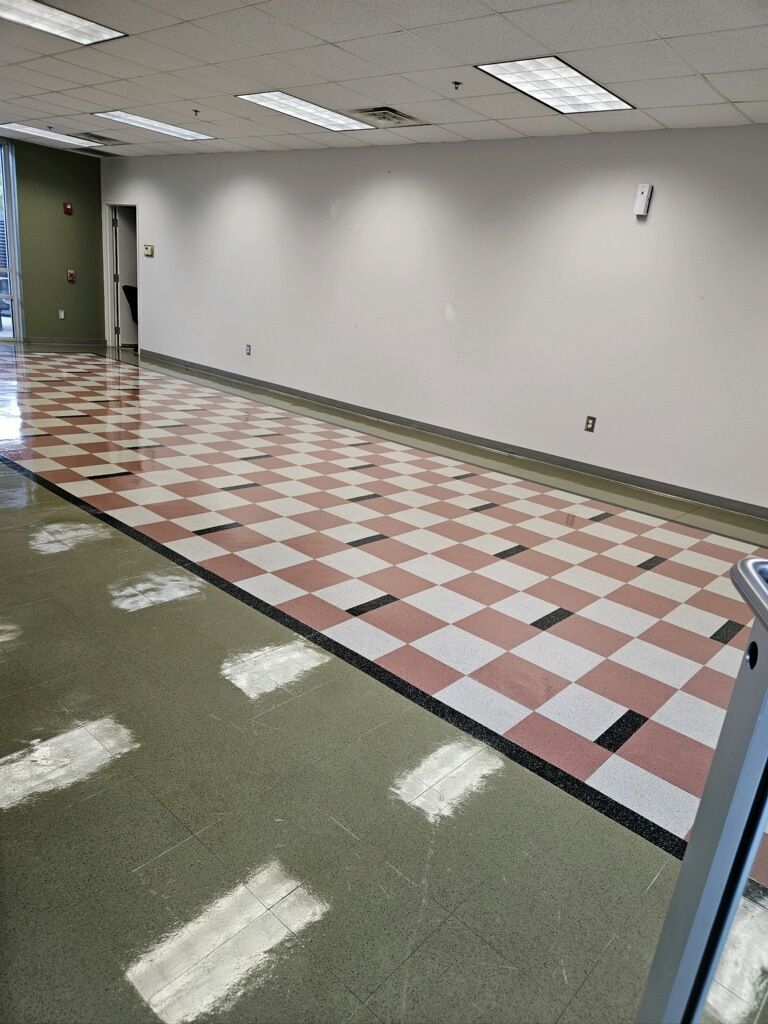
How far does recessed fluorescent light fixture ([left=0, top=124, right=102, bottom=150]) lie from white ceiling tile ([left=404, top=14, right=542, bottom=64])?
7634mm

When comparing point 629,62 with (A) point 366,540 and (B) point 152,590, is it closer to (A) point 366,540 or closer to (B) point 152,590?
(A) point 366,540

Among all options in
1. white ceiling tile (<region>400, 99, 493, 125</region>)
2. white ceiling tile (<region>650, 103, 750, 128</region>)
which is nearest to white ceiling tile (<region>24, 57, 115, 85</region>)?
white ceiling tile (<region>400, 99, 493, 125</region>)

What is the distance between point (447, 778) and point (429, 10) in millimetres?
4017

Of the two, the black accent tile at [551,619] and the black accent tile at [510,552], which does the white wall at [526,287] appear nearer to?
the black accent tile at [510,552]

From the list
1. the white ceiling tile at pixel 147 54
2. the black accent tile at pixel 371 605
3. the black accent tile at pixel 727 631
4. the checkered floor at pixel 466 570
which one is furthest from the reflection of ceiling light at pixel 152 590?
the white ceiling tile at pixel 147 54

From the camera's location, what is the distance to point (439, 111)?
20.0ft

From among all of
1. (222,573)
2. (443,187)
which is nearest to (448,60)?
(443,187)

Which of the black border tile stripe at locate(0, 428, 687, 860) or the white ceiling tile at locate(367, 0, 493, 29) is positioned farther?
the white ceiling tile at locate(367, 0, 493, 29)

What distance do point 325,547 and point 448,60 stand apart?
338 centimetres

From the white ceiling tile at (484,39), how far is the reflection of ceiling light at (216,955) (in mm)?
4396

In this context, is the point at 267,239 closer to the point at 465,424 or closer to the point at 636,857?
the point at 465,424

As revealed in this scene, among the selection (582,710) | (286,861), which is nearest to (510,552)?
(582,710)

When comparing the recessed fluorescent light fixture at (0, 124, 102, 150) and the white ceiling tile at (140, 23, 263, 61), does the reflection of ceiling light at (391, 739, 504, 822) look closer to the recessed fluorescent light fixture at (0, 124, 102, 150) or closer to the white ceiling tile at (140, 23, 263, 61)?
the white ceiling tile at (140, 23, 263, 61)

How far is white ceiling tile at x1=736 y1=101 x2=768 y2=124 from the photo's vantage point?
492 cm
